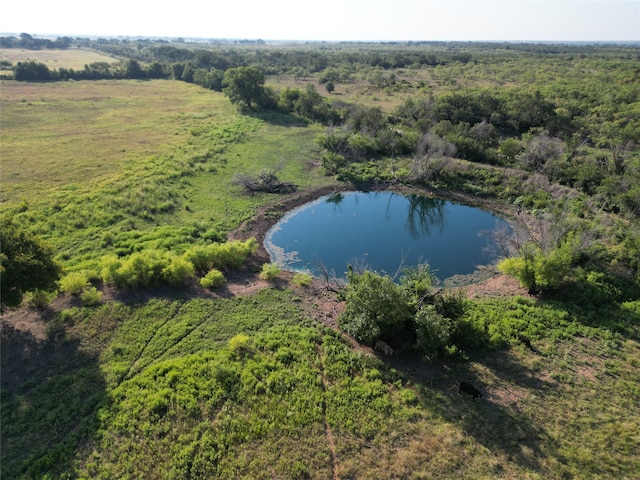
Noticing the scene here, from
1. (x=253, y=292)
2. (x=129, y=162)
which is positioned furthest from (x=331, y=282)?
(x=129, y=162)

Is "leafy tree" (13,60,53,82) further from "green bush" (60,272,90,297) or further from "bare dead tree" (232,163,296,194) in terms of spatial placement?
"green bush" (60,272,90,297)

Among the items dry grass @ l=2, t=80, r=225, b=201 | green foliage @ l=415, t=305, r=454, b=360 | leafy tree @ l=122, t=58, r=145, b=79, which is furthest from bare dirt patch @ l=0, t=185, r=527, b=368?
leafy tree @ l=122, t=58, r=145, b=79

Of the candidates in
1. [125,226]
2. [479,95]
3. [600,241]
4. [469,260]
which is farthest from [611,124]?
[125,226]

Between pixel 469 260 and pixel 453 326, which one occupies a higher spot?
pixel 453 326

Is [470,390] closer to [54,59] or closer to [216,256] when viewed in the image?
[216,256]

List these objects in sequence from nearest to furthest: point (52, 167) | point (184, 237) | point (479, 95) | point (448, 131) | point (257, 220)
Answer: point (184, 237)
point (257, 220)
point (52, 167)
point (448, 131)
point (479, 95)

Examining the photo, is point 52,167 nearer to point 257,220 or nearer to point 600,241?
point 257,220

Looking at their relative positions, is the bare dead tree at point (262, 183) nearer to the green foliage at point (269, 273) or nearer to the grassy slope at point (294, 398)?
the green foliage at point (269, 273)
